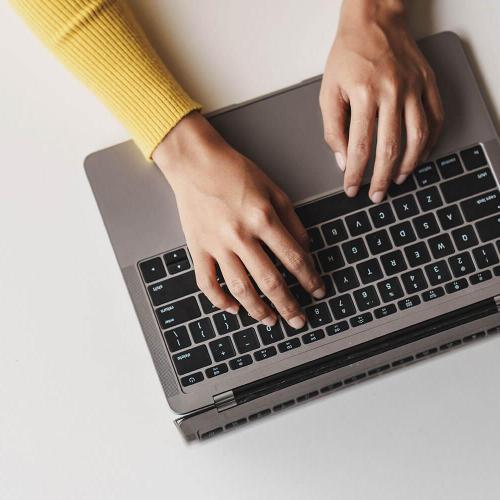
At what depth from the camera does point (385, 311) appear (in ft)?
2.30

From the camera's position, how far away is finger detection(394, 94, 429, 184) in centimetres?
69

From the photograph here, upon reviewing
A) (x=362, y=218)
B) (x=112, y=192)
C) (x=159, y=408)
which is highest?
(x=112, y=192)

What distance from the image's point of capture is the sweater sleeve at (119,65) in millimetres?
697

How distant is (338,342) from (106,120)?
0.37 meters

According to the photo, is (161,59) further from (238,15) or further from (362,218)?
(362,218)

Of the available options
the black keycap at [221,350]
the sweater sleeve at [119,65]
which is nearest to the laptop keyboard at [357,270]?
the black keycap at [221,350]

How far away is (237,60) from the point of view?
2.45 feet

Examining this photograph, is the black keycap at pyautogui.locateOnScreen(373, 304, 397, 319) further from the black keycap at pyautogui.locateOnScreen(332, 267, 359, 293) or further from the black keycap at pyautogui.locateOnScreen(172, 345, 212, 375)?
the black keycap at pyautogui.locateOnScreen(172, 345, 212, 375)

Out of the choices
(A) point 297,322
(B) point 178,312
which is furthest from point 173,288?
(A) point 297,322

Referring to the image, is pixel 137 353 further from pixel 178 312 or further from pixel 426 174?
pixel 426 174

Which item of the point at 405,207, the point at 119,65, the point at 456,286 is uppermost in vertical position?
the point at 119,65

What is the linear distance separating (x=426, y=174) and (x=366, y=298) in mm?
153

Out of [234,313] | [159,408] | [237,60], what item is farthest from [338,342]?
[237,60]

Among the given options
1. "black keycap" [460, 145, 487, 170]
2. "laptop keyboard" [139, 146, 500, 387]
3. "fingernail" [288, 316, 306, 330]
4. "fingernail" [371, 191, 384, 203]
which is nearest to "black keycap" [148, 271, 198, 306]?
"laptop keyboard" [139, 146, 500, 387]
